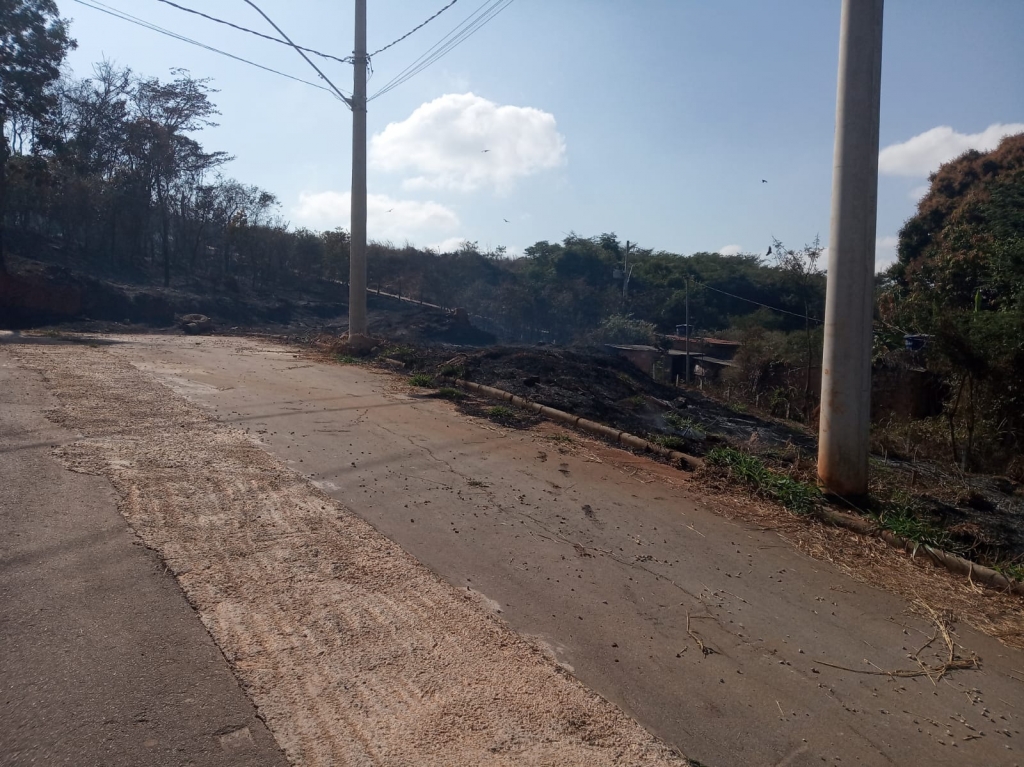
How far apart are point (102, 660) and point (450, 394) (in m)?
8.07

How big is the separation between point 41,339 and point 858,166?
16373 millimetres

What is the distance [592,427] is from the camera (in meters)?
9.60

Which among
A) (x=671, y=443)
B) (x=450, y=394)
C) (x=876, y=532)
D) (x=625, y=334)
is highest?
(x=625, y=334)

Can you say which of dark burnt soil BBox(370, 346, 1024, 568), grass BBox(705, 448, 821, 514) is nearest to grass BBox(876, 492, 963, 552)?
dark burnt soil BBox(370, 346, 1024, 568)

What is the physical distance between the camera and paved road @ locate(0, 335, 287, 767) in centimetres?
297

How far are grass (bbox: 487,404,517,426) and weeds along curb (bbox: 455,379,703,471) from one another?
17.8 inches

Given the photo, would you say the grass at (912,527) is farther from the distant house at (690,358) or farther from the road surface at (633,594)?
the distant house at (690,358)

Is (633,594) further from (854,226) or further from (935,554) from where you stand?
(854,226)

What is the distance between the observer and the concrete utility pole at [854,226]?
653 centimetres

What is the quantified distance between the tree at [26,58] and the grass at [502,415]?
2143cm

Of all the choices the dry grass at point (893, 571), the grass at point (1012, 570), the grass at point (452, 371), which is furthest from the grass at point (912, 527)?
the grass at point (452, 371)

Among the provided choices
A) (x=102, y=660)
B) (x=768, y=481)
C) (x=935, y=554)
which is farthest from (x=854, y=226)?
(x=102, y=660)

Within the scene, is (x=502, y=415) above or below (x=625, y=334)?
below

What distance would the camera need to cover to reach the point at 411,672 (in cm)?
363
